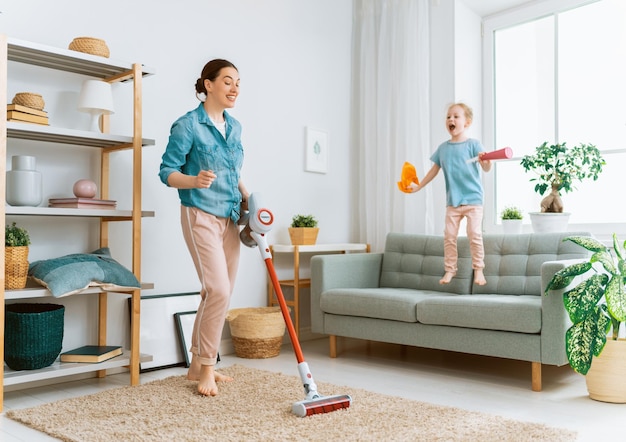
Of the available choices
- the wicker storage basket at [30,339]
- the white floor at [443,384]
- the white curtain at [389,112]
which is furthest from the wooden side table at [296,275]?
the wicker storage basket at [30,339]

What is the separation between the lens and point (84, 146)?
3.06m

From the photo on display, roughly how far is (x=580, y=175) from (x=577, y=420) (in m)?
1.67

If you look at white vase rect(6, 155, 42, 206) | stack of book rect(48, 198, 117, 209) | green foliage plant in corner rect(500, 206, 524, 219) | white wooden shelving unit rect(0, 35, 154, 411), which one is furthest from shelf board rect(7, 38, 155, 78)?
green foliage plant in corner rect(500, 206, 524, 219)

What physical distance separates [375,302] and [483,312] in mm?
632

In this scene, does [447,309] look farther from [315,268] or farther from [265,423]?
[265,423]

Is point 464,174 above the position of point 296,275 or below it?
above

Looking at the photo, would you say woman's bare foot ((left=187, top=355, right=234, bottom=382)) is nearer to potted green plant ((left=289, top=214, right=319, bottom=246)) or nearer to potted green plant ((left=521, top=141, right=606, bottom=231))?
potted green plant ((left=289, top=214, right=319, bottom=246))

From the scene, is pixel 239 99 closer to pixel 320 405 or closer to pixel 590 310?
pixel 320 405

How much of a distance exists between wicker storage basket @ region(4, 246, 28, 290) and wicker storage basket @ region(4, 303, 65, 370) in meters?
0.15

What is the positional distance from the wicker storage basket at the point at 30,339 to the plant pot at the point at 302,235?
5.39ft

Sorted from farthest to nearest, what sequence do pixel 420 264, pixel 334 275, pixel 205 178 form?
pixel 420 264 < pixel 334 275 < pixel 205 178

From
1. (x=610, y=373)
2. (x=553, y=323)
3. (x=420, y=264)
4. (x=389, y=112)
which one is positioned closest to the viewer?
(x=610, y=373)

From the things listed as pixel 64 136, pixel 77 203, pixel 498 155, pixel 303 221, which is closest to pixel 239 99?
pixel 303 221

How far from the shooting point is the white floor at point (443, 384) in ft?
7.65
